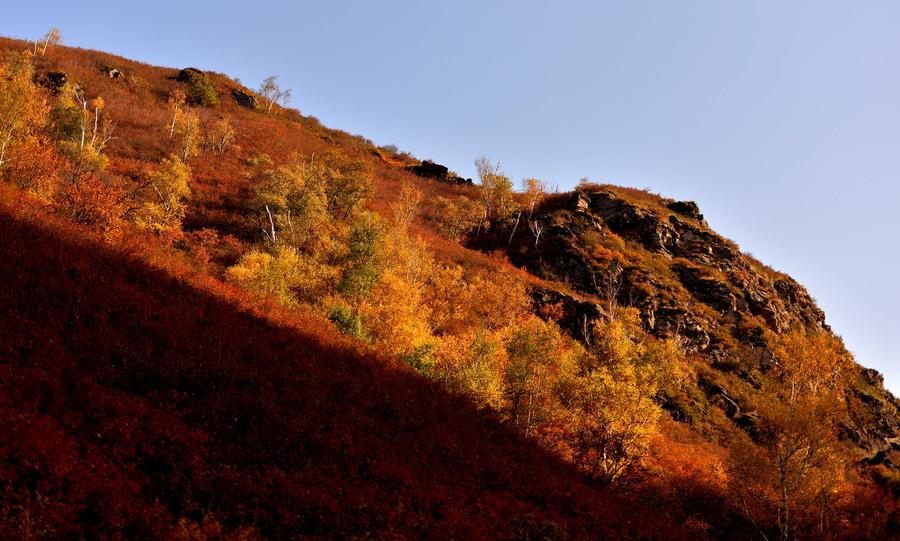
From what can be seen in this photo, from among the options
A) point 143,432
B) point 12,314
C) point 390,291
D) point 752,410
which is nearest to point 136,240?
point 12,314

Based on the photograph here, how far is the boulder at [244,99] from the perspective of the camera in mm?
88938

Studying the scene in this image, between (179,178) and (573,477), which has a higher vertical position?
(179,178)

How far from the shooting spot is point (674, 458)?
3167 centimetres

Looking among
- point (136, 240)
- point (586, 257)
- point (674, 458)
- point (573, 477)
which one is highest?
point (586, 257)

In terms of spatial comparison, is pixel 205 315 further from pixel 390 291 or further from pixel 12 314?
pixel 390 291

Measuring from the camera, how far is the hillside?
8.73 m

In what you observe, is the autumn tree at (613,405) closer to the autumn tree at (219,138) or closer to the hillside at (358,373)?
the hillside at (358,373)

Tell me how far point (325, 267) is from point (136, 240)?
1650 centimetres

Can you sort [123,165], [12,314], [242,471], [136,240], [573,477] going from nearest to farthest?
[242,471]
[12,314]
[573,477]
[136,240]
[123,165]

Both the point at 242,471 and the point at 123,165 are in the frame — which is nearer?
the point at 242,471

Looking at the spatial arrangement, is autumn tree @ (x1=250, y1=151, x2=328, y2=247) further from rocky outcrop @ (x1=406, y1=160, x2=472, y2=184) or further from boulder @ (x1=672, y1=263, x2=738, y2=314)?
rocky outcrop @ (x1=406, y1=160, x2=472, y2=184)

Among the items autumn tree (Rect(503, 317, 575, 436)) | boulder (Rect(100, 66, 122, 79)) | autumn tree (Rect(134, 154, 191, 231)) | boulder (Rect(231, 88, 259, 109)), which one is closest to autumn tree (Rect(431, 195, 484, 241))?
autumn tree (Rect(134, 154, 191, 231))

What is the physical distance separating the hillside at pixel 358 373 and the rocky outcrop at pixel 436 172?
3819cm

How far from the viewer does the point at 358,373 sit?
1608 cm
